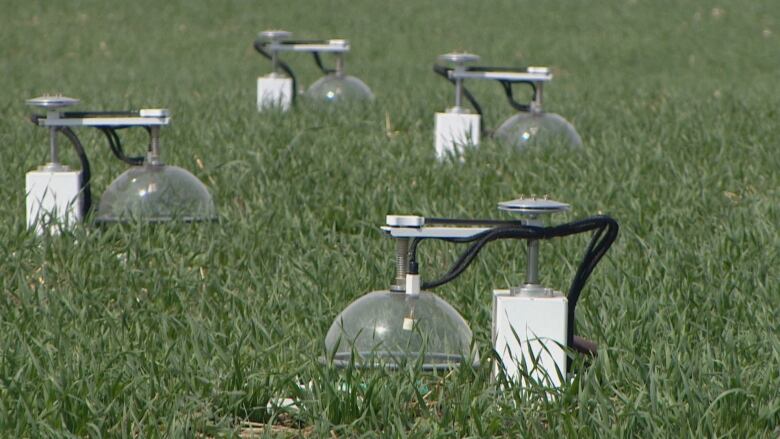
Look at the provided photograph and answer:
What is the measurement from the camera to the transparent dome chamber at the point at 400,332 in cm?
333

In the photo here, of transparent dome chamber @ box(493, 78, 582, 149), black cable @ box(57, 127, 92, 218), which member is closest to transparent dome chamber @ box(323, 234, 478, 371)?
black cable @ box(57, 127, 92, 218)

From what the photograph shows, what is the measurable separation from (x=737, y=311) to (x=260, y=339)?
1.55 m

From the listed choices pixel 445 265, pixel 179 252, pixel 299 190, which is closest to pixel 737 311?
pixel 445 265

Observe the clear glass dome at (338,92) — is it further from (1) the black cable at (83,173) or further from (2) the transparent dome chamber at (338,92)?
(1) the black cable at (83,173)

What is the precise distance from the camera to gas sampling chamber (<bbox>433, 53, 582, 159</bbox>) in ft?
25.0

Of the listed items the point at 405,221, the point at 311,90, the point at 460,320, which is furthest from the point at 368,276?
the point at 311,90

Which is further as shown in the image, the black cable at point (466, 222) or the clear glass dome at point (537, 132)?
the clear glass dome at point (537, 132)

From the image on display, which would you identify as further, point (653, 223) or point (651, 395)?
point (653, 223)

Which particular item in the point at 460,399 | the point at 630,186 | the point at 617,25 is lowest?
the point at 460,399

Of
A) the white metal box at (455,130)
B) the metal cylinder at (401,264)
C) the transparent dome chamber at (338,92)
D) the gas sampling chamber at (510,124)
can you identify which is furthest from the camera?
the transparent dome chamber at (338,92)

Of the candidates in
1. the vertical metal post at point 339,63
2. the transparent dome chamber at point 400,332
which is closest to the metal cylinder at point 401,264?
the transparent dome chamber at point 400,332

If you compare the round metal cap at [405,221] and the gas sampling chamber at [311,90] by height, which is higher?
the gas sampling chamber at [311,90]

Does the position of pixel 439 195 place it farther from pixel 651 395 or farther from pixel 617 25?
pixel 617 25

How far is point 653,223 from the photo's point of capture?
5.59 m
